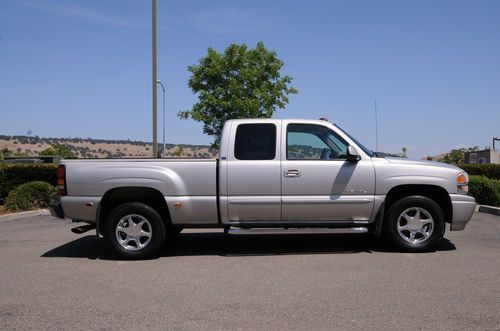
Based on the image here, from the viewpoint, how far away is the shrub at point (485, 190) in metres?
12.9

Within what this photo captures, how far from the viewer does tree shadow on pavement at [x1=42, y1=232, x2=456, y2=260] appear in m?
7.44

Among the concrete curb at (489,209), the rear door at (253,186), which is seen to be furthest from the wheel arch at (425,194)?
the concrete curb at (489,209)

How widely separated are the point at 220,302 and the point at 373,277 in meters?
1.96

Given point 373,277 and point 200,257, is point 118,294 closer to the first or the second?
point 200,257

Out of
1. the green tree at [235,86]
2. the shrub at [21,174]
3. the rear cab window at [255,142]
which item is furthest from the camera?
the green tree at [235,86]

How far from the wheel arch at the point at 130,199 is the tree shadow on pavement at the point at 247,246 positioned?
2.00ft

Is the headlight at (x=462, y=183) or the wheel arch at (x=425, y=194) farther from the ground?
the headlight at (x=462, y=183)

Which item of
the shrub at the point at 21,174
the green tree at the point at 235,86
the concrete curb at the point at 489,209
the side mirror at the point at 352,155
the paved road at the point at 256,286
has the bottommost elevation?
the paved road at the point at 256,286

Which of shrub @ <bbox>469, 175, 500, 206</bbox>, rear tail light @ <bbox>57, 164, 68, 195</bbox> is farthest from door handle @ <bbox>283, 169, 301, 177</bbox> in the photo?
shrub @ <bbox>469, 175, 500, 206</bbox>

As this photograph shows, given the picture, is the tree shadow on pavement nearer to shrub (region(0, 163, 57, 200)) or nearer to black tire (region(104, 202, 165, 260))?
black tire (region(104, 202, 165, 260))

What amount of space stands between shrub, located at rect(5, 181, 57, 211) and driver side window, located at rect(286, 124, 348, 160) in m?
8.56

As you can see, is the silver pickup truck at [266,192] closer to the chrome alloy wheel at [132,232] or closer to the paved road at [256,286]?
the chrome alloy wheel at [132,232]

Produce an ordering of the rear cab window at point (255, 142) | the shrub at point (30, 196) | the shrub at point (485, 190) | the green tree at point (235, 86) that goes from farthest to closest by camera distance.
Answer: the green tree at point (235, 86) → the shrub at point (485, 190) → the shrub at point (30, 196) → the rear cab window at point (255, 142)

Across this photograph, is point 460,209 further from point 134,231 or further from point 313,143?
point 134,231
